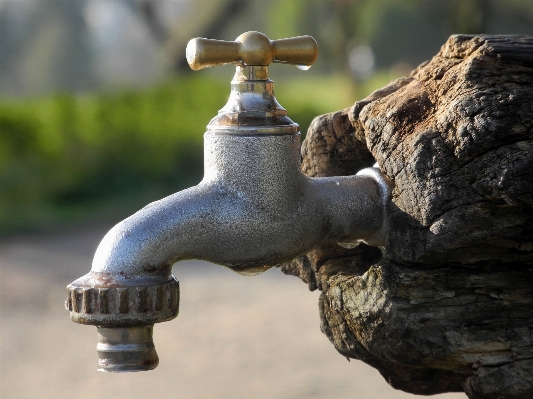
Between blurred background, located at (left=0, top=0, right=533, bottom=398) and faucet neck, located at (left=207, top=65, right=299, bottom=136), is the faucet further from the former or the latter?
blurred background, located at (left=0, top=0, right=533, bottom=398)

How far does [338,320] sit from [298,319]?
2.84 m

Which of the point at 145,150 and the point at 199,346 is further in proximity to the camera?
the point at 145,150

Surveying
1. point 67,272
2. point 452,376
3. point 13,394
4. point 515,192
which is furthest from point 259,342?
point 515,192

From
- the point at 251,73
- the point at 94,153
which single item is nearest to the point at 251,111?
the point at 251,73

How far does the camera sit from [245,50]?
750mm

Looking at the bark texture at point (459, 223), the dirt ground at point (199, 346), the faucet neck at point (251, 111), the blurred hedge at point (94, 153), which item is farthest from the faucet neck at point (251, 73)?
the blurred hedge at point (94, 153)

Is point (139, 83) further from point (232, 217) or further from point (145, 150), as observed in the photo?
point (232, 217)

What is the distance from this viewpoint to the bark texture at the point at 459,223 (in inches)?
27.6

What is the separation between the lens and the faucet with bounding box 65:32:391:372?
2.32ft

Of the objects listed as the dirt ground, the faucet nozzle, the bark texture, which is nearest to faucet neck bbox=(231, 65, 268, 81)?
the bark texture

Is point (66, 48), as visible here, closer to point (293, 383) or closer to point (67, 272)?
point (67, 272)

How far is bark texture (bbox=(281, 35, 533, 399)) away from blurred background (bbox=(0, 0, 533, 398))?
7.31ft

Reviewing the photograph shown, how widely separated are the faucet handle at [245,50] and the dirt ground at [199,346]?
7.56ft

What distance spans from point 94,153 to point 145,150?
428mm
